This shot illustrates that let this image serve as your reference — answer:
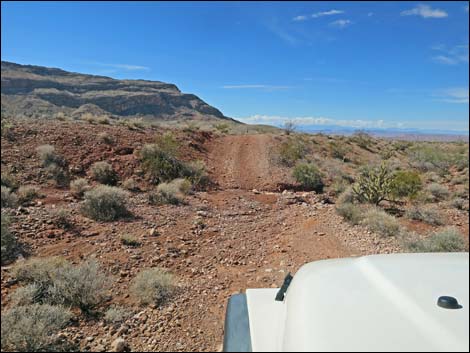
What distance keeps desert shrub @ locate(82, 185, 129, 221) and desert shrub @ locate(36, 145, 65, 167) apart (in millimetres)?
4153

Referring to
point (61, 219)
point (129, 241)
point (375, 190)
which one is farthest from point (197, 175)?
point (129, 241)

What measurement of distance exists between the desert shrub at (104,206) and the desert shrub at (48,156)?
415 centimetres

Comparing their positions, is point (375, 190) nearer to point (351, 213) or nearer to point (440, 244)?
point (351, 213)

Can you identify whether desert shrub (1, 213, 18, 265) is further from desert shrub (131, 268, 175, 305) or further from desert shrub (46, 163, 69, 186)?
desert shrub (46, 163, 69, 186)

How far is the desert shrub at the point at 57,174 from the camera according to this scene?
35.4 feet

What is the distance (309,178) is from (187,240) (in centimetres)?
737

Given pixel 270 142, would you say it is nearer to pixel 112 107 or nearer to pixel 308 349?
pixel 308 349

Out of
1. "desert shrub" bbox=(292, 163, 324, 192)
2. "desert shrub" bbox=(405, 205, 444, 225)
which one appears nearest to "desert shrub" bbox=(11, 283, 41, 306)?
"desert shrub" bbox=(405, 205, 444, 225)

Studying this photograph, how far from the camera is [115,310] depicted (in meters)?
4.29

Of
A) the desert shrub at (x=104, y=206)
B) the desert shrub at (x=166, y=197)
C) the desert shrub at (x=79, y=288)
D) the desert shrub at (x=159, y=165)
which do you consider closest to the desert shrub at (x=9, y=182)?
the desert shrub at (x=104, y=206)

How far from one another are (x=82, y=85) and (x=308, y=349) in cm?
9265

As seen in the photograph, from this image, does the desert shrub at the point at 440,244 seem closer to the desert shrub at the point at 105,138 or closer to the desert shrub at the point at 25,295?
the desert shrub at the point at 25,295

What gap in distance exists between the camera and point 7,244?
583 cm

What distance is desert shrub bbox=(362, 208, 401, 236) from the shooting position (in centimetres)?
751
